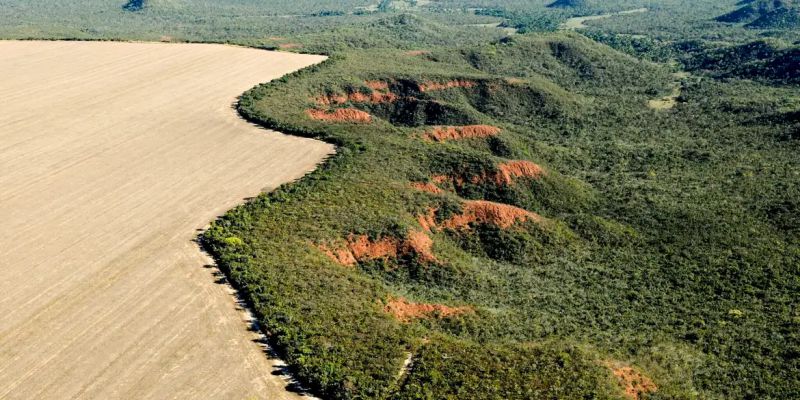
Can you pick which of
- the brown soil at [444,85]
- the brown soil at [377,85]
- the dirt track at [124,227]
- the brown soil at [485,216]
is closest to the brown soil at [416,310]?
the dirt track at [124,227]

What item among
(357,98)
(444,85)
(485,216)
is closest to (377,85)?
(357,98)

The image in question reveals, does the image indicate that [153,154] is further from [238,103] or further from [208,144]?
[238,103]

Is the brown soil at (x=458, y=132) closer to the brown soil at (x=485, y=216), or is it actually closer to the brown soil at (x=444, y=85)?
the brown soil at (x=444, y=85)

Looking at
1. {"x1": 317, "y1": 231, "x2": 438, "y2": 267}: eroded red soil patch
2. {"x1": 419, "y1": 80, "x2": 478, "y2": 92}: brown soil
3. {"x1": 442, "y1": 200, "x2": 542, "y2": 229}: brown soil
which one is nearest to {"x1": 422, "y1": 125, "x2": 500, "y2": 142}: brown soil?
{"x1": 419, "y1": 80, "x2": 478, "y2": 92}: brown soil

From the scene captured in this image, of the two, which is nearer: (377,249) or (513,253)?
(377,249)

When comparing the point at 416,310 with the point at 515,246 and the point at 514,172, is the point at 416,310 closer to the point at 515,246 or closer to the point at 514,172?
the point at 515,246

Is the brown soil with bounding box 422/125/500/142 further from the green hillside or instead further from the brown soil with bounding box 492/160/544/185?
the brown soil with bounding box 492/160/544/185

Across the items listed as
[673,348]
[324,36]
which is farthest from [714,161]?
[324,36]
